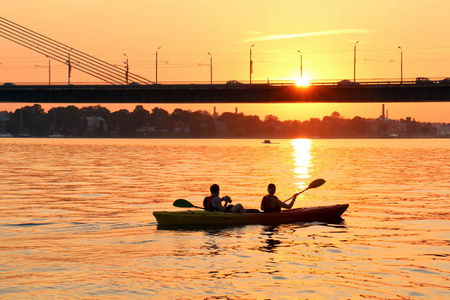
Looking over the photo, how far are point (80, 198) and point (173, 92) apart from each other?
7704 cm

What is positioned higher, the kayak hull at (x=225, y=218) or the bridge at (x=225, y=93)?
the bridge at (x=225, y=93)

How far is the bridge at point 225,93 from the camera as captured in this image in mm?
97188

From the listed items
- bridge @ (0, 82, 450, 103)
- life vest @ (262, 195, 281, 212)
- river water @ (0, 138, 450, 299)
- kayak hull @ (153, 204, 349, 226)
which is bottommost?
river water @ (0, 138, 450, 299)

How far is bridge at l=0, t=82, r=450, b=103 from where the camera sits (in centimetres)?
9719

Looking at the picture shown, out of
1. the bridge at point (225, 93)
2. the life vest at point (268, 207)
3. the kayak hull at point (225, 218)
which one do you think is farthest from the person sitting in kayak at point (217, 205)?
the bridge at point (225, 93)

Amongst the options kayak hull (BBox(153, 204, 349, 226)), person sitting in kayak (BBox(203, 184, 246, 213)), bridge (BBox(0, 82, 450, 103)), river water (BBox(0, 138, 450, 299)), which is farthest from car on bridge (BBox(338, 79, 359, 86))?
person sitting in kayak (BBox(203, 184, 246, 213))

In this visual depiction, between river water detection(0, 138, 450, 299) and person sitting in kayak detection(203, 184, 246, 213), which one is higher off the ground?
person sitting in kayak detection(203, 184, 246, 213)

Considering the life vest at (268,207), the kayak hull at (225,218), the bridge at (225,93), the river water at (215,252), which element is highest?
the bridge at (225,93)

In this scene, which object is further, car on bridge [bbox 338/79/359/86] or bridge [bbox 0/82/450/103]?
car on bridge [bbox 338/79/359/86]

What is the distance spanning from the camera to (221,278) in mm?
15719

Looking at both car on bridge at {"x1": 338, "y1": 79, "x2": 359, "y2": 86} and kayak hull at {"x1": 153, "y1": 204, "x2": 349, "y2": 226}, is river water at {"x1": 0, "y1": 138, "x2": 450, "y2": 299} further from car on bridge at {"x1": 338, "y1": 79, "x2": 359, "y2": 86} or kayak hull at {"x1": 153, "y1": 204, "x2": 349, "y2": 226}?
car on bridge at {"x1": 338, "y1": 79, "x2": 359, "y2": 86}

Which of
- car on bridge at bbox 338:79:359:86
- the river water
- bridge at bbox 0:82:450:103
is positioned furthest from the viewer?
car on bridge at bbox 338:79:359:86

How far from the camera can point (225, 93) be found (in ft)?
350

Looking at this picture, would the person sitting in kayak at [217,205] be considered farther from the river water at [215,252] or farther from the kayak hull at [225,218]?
the river water at [215,252]
